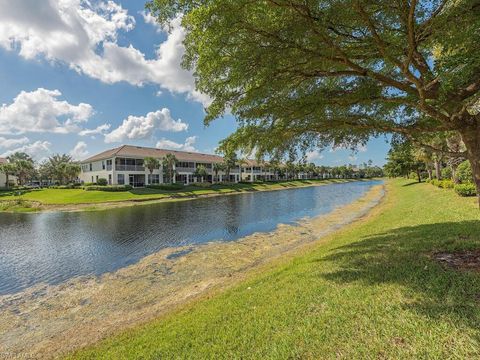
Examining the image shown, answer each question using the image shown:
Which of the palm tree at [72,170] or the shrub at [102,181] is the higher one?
the palm tree at [72,170]

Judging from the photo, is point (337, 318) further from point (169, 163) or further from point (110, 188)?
point (169, 163)

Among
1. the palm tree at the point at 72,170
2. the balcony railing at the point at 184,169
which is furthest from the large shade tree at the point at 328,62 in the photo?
the palm tree at the point at 72,170

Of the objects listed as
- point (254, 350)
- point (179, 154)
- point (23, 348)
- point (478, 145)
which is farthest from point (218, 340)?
point (179, 154)

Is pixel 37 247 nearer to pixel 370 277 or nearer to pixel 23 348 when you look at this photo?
pixel 23 348

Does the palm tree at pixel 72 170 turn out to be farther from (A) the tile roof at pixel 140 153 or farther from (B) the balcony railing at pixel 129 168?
(B) the balcony railing at pixel 129 168

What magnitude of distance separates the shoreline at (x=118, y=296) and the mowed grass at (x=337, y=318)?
1252mm

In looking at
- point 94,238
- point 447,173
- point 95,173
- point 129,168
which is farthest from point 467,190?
point 95,173

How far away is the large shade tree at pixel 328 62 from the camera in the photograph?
5.20 meters

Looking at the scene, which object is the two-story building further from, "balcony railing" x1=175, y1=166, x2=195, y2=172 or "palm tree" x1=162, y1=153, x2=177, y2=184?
"palm tree" x1=162, y1=153, x2=177, y2=184

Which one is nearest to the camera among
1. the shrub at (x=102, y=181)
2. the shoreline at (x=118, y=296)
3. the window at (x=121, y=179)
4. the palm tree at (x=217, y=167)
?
the shoreline at (x=118, y=296)

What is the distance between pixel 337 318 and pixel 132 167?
54.6m

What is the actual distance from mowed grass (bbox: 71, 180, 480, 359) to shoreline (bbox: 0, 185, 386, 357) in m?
1.25

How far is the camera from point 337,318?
15.5 feet

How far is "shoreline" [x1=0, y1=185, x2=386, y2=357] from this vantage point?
7082 millimetres
